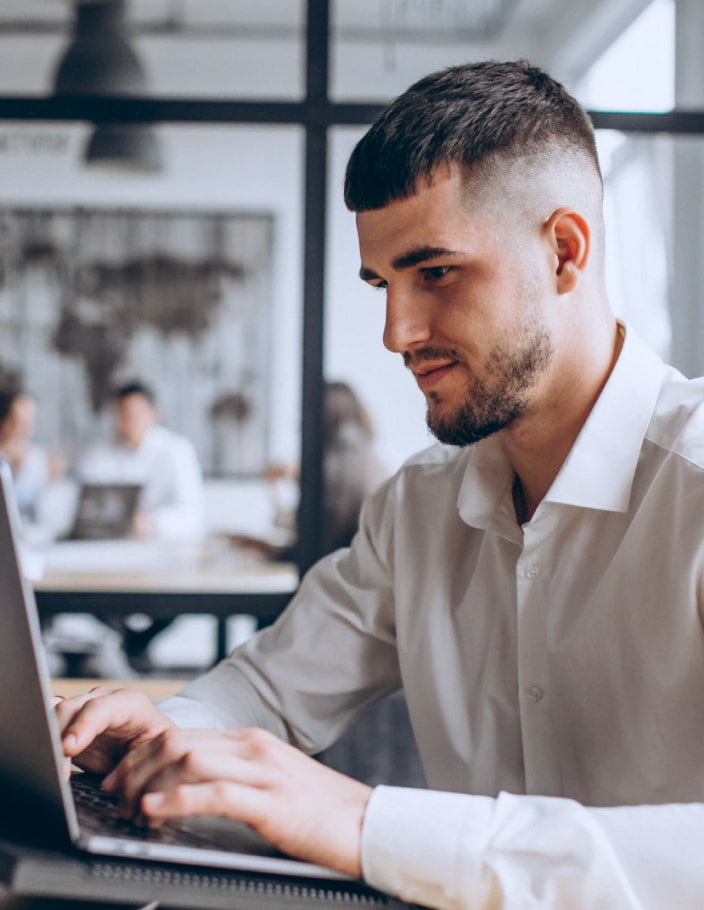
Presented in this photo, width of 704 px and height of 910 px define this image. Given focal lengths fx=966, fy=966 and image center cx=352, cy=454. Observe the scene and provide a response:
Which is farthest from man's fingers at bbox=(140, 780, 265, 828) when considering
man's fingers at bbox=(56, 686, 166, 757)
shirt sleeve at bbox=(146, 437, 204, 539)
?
shirt sleeve at bbox=(146, 437, 204, 539)

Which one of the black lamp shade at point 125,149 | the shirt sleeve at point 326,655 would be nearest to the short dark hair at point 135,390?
the black lamp shade at point 125,149

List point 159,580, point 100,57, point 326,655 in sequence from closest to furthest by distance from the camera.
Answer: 1. point 326,655
2. point 159,580
3. point 100,57

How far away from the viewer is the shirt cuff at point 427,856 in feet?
2.34

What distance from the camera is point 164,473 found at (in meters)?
5.09

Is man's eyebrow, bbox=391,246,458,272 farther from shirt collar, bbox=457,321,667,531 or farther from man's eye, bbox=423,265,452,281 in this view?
shirt collar, bbox=457,321,667,531

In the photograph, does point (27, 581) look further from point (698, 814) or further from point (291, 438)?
point (291, 438)

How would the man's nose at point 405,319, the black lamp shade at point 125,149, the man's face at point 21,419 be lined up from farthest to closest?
the man's face at point 21,419, the black lamp shade at point 125,149, the man's nose at point 405,319

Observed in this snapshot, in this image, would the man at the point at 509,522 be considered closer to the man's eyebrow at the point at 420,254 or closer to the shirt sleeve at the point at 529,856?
the man's eyebrow at the point at 420,254

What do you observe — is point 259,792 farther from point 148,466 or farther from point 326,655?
point 148,466

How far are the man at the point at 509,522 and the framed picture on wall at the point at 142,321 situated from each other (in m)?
4.15

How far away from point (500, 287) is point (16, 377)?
4776 millimetres

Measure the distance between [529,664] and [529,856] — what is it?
41cm

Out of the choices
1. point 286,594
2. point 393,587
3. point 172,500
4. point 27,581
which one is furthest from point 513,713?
point 172,500

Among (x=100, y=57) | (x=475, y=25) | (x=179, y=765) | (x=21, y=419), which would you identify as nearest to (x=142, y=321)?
(x=21, y=419)
